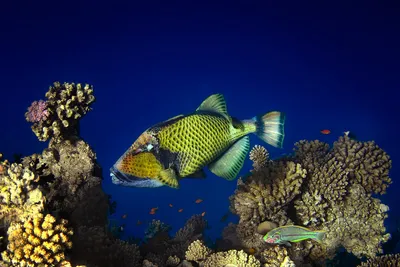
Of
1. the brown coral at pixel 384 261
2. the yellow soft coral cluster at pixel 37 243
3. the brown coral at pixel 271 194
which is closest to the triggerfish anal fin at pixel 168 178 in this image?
the yellow soft coral cluster at pixel 37 243

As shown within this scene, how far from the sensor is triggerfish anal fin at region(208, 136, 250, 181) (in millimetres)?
2943

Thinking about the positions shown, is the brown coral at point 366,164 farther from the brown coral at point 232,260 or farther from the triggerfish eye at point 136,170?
the triggerfish eye at point 136,170

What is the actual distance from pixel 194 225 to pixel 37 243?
14.3 feet

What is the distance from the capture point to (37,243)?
2.83 meters

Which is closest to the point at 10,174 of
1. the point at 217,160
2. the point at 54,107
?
the point at 54,107

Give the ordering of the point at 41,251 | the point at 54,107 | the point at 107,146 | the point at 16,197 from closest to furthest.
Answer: the point at 41,251 < the point at 16,197 < the point at 54,107 < the point at 107,146

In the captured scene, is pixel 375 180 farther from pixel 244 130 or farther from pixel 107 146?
pixel 107 146

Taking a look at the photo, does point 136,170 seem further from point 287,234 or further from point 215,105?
point 287,234

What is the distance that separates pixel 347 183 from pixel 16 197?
5.26 metres

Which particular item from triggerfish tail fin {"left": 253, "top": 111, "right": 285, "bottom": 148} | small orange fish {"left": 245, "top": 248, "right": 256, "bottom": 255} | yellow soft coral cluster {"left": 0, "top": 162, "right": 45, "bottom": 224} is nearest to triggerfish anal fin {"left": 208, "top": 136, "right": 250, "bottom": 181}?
triggerfish tail fin {"left": 253, "top": 111, "right": 285, "bottom": 148}

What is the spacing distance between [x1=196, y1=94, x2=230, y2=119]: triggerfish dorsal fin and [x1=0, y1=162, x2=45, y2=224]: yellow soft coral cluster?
6.12 ft

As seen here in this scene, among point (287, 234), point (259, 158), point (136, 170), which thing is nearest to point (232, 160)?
point (136, 170)

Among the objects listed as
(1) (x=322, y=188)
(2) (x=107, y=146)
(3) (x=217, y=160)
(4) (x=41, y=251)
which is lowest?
(4) (x=41, y=251)

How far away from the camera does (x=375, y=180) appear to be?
6043 millimetres
